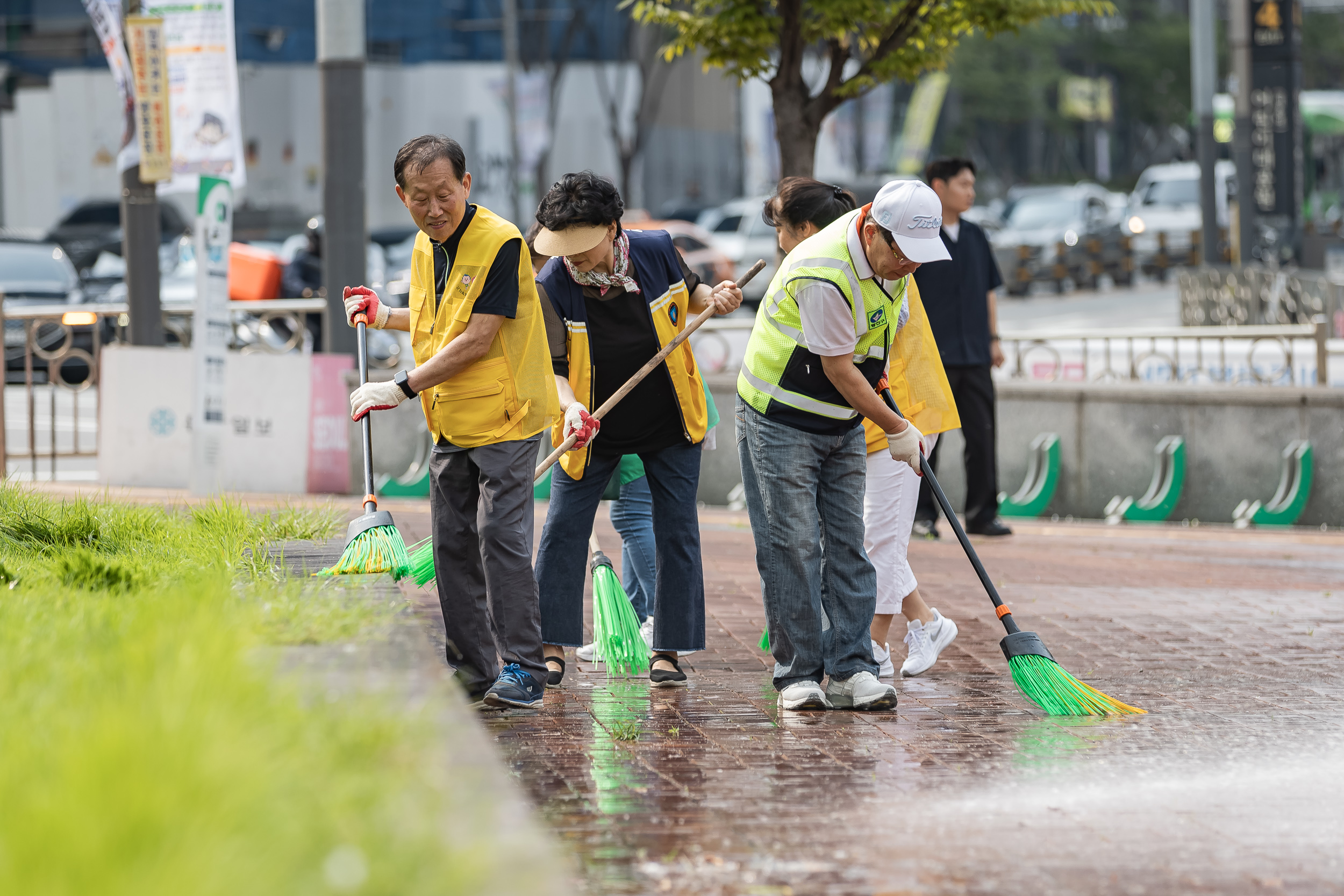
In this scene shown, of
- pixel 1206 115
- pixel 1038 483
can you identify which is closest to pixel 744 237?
pixel 1206 115

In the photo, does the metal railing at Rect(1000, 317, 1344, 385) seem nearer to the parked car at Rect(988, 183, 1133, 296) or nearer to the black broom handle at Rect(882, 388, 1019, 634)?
the black broom handle at Rect(882, 388, 1019, 634)

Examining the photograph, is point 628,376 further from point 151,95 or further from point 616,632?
point 151,95

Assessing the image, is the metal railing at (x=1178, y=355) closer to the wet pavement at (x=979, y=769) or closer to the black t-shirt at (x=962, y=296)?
the black t-shirt at (x=962, y=296)

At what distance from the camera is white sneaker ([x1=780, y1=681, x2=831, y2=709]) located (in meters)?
5.22

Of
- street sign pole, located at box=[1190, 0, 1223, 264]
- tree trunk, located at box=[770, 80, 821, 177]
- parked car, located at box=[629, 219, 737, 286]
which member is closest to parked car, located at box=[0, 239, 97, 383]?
parked car, located at box=[629, 219, 737, 286]

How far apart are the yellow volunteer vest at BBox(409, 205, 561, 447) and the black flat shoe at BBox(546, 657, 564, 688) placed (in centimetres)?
92

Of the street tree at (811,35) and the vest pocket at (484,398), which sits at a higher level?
the street tree at (811,35)

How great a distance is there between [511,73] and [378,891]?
32435 millimetres

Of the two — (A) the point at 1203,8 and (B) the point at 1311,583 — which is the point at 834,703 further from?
(A) the point at 1203,8

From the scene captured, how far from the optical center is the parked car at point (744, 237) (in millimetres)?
25188

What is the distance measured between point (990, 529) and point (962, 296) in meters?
1.41

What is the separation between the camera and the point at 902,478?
5836 mm

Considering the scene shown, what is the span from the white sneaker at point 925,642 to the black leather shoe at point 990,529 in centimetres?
314

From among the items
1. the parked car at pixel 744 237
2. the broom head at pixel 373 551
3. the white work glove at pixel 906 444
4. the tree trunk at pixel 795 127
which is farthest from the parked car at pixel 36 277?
the white work glove at pixel 906 444
